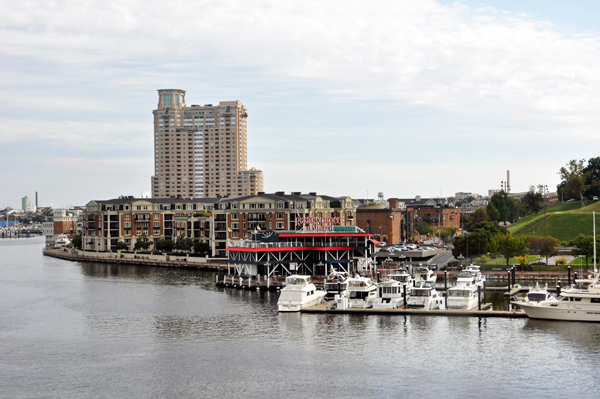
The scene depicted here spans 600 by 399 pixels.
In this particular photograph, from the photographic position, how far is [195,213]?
175625mm

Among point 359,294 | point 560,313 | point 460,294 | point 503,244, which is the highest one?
point 503,244

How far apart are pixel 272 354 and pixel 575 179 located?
140m

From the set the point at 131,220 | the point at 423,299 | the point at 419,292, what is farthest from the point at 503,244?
the point at 131,220

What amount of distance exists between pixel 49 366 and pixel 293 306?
30694 mm

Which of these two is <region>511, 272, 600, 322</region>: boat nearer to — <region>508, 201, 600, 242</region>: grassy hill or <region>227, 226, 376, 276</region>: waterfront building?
<region>227, 226, 376, 276</region>: waterfront building

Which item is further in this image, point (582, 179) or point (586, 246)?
point (582, 179)

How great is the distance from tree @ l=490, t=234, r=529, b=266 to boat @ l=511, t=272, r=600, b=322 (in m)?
44.4

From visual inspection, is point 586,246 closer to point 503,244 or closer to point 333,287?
point 503,244

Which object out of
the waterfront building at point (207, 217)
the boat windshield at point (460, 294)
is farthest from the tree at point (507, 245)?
the boat windshield at point (460, 294)

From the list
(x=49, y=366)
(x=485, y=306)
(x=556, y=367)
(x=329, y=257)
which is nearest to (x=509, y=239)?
(x=329, y=257)

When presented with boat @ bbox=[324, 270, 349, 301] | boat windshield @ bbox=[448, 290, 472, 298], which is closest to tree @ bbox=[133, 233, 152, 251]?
boat @ bbox=[324, 270, 349, 301]

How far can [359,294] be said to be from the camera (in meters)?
82.8

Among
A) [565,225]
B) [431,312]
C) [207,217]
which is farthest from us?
[207,217]

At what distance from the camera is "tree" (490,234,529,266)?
118 metres
